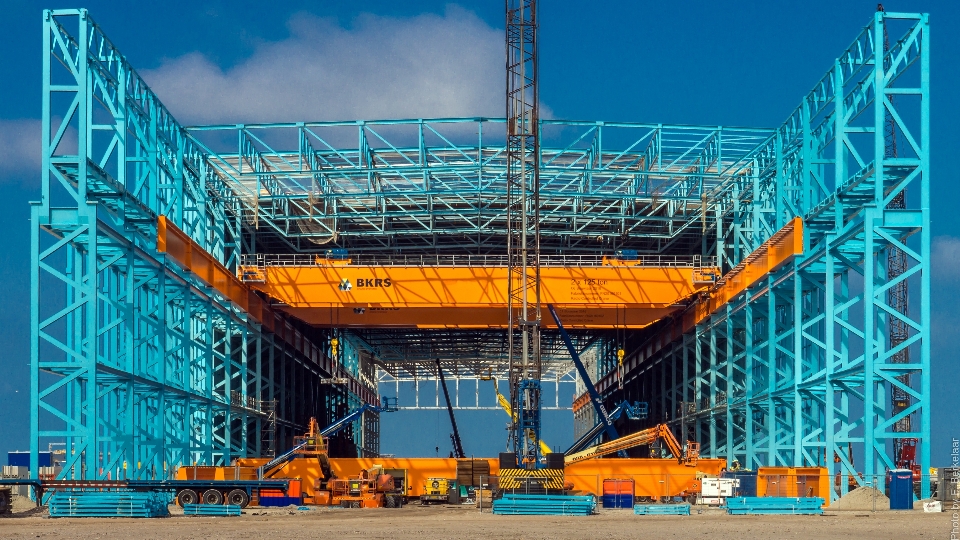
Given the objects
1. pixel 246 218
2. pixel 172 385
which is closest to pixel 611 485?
pixel 172 385

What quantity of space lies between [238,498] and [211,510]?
4392mm

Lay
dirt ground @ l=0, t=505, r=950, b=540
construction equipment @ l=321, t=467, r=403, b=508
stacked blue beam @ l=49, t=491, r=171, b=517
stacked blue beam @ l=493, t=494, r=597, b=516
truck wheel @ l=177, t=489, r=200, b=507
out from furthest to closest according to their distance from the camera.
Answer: construction equipment @ l=321, t=467, r=403, b=508, truck wheel @ l=177, t=489, r=200, b=507, stacked blue beam @ l=493, t=494, r=597, b=516, stacked blue beam @ l=49, t=491, r=171, b=517, dirt ground @ l=0, t=505, r=950, b=540

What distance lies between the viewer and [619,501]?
44688mm

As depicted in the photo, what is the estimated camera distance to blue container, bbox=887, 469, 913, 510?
38.1 metres

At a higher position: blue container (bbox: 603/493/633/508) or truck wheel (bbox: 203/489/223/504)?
truck wheel (bbox: 203/489/223/504)

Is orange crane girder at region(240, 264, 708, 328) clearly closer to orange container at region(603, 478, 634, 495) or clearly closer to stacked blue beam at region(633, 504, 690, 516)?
orange container at region(603, 478, 634, 495)

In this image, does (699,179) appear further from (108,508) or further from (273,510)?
(108,508)

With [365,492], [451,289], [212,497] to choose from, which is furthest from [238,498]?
[451,289]

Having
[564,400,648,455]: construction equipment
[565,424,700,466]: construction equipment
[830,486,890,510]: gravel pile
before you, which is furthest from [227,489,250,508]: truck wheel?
[564,400,648,455]: construction equipment

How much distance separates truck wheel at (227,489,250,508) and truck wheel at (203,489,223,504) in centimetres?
45

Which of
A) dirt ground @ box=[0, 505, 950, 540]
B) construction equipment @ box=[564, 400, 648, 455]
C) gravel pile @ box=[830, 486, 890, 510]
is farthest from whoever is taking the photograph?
construction equipment @ box=[564, 400, 648, 455]

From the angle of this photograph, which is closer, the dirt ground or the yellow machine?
the dirt ground

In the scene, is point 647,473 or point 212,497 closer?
point 212,497

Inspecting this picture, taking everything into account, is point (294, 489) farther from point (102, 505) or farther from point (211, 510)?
point (102, 505)
